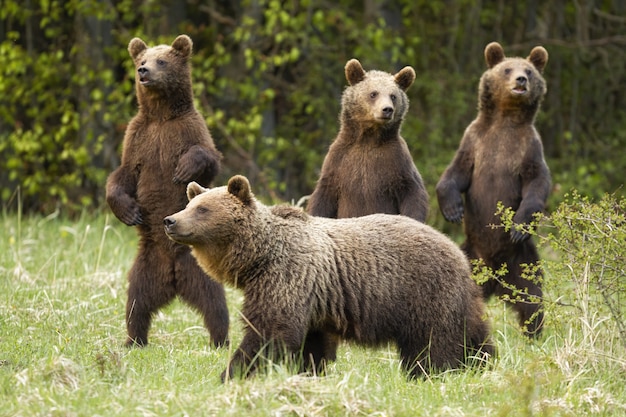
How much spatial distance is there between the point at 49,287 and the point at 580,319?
4.71 m

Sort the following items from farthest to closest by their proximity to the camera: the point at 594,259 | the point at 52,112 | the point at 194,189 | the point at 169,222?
the point at 52,112, the point at 594,259, the point at 194,189, the point at 169,222

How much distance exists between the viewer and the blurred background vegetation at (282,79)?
14.7 meters

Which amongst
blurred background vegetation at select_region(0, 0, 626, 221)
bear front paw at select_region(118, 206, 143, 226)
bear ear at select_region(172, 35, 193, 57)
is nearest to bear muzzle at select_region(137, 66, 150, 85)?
bear ear at select_region(172, 35, 193, 57)

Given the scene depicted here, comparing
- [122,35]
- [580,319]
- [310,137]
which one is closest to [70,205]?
[122,35]

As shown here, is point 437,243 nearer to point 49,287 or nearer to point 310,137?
point 49,287

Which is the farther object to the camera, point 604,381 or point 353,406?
point 604,381

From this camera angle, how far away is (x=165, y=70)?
309 inches

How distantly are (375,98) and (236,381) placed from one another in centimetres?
315

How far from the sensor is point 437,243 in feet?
20.4

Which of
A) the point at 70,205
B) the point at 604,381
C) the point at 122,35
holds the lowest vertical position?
the point at 70,205

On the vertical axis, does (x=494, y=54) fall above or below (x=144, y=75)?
above

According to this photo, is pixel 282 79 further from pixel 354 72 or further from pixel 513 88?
pixel 354 72

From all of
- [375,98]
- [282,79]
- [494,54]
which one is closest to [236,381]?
[375,98]

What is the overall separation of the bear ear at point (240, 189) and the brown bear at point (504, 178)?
9.78 feet
